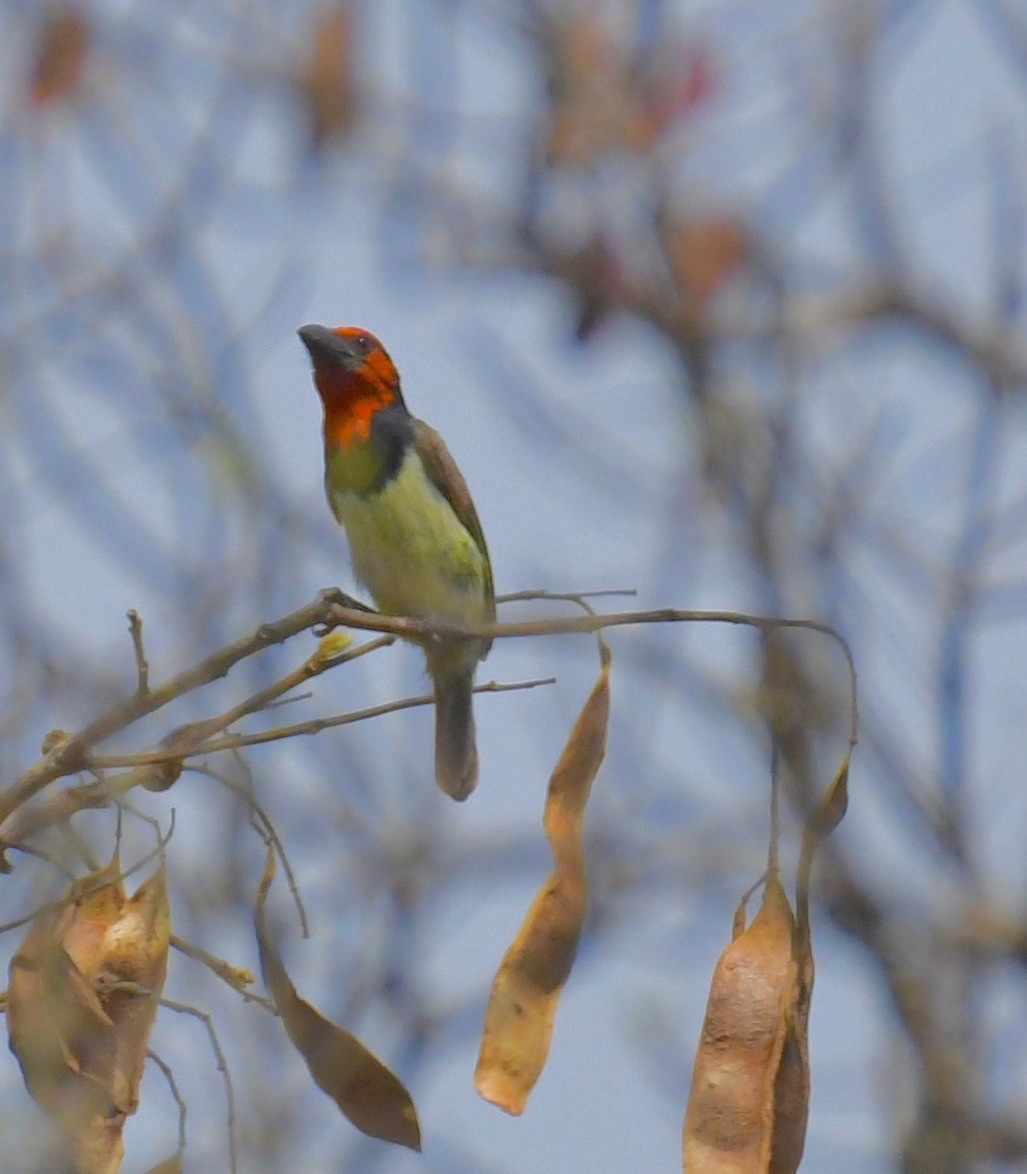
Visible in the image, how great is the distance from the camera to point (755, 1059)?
7.66 feet

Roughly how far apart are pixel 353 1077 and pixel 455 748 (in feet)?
7.93

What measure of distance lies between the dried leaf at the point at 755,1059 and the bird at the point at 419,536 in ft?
7.52

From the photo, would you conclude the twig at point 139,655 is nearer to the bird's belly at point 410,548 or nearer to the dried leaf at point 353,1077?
the dried leaf at point 353,1077

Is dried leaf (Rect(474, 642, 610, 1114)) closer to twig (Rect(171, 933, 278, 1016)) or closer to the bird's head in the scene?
twig (Rect(171, 933, 278, 1016))

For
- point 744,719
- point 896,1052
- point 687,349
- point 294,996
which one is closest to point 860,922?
point 896,1052

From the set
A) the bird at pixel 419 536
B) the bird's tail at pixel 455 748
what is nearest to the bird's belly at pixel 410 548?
the bird at pixel 419 536

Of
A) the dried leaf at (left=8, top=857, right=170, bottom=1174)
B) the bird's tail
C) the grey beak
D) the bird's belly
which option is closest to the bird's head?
the grey beak

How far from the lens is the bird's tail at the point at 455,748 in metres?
4.77

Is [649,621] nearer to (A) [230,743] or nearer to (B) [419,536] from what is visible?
(A) [230,743]

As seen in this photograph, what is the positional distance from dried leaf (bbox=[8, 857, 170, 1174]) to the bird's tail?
223 cm

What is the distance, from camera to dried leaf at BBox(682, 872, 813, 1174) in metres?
2.28

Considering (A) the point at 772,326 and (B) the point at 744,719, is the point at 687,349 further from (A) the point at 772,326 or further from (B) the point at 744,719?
(B) the point at 744,719

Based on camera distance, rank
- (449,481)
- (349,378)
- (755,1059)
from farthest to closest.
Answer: (349,378) → (449,481) → (755,1059)

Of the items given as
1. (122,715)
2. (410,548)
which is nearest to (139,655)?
(122,715)
